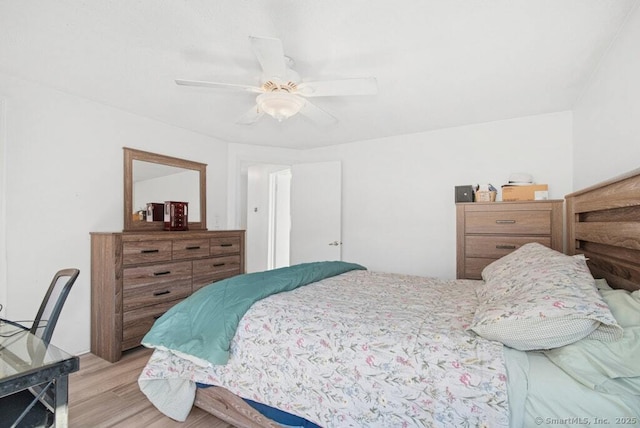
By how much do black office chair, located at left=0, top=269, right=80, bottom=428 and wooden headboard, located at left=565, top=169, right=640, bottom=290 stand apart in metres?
2.33

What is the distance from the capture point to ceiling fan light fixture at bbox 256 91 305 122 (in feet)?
5.88

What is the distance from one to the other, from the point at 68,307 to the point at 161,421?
4.92 ft

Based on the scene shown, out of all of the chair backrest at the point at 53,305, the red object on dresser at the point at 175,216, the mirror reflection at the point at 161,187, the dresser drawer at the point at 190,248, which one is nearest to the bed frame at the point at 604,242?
the chair backrest at the point at 53,305

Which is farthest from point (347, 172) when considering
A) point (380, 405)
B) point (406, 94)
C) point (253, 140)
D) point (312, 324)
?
point (380, 405)

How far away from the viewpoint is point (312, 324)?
135 centimetres

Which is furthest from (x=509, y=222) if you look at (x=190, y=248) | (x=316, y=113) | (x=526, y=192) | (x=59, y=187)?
(x=59, y=187)

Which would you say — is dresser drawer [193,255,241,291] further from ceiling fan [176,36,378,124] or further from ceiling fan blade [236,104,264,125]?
ceiling fan [176,36,378,124]

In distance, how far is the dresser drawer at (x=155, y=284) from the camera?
2.41m

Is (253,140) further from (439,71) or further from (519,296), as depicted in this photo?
(519,296)

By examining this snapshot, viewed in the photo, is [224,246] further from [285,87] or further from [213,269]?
[285,87]

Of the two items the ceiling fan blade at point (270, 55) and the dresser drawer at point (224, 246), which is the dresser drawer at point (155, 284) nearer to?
the dresser drawer at point (224, 246)

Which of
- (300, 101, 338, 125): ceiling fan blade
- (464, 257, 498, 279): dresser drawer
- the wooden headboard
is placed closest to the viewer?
the wooden headboard

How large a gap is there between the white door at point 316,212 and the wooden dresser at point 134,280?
1488 mm

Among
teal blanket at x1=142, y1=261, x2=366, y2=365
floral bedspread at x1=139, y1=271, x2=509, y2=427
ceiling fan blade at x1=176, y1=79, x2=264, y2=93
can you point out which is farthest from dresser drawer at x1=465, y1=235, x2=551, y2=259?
ceiling fan blade at x1=176, y1=79, x2=264, y2=93
